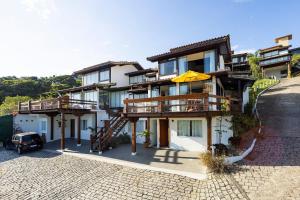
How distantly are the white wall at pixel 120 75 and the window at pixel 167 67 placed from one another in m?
9.47

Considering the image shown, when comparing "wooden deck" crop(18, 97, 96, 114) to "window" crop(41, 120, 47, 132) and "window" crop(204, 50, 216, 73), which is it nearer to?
"window" crop(41, 120, 47, 132)

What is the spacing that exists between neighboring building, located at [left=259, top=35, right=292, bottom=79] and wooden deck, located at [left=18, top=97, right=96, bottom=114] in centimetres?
4270

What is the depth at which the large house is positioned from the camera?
1548 centimetres

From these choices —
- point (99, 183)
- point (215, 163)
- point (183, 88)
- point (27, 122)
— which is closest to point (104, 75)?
point (27, 122)

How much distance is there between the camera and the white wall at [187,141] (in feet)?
53.8

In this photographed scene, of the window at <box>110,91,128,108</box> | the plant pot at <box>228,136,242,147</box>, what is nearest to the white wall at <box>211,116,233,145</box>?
the plant pot at <box>228,136,242,147</box>

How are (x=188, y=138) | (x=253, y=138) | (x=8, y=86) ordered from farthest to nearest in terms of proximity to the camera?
(x=8, y=86) < (x=188, y=138) < (x=253, y=138)

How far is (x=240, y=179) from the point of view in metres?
10.4

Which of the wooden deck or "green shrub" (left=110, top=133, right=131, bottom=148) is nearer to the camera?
"green shrub" (left=110, top=133, right=131, bottom=148)

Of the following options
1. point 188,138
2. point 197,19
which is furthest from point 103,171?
point 197,19

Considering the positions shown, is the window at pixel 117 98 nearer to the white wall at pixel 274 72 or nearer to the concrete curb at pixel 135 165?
the concrete curb at pixel 135 165

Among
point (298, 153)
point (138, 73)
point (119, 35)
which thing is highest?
point (119, 35)

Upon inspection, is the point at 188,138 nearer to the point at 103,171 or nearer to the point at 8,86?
the point at 103,171

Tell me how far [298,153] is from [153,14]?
16.3 m
